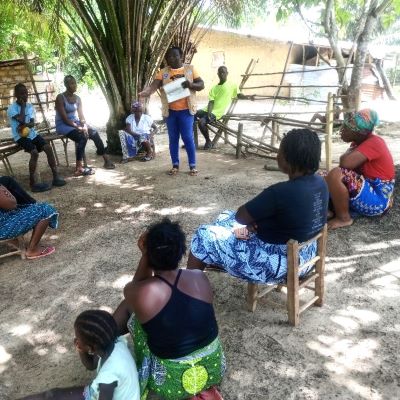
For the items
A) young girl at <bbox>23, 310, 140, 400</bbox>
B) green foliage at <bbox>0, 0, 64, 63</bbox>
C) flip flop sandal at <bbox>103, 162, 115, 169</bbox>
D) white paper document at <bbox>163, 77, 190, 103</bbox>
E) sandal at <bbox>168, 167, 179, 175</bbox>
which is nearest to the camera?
young girl at <bbox>23, 310, 140, 400</bbox>

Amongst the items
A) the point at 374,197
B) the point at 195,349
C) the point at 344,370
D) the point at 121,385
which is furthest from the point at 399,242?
the point at 121,385

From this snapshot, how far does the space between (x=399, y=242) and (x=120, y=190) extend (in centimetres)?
350

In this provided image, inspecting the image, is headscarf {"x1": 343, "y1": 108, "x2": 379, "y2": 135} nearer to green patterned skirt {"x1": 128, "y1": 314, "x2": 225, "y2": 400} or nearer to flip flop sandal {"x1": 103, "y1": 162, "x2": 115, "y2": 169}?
green patterned skirt {"x1": 128, "y1": 314, "x2": 225, "y2": 400}

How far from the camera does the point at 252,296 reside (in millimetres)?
2812

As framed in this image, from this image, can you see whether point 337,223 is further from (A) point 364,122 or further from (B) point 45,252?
(B) point 45,252

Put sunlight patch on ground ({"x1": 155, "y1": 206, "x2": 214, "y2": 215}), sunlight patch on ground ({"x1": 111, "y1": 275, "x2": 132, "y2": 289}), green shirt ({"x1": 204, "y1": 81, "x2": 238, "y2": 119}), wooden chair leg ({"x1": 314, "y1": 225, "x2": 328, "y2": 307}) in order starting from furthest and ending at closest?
green shirt ({"x1": 204, "y1": 81, "x2": 238, "y2": 119})
sunlight patch on ground ({"x1": 155, "y1": 206, "x2": 214, "y2": 215})
sunlight patch on ground ({"x1": 111, "y1": 275, "x2": 132, "y2": 289})
wooden chair leg ({"x1": 314, "y1": 225, "x2": 328, "y2": 307})

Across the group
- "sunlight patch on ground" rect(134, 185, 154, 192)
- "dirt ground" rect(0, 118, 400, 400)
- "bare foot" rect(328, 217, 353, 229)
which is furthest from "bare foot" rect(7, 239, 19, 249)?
"bare foot" rect(328, 217, 353, 229)

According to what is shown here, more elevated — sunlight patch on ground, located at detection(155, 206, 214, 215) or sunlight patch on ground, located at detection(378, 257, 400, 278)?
sunlight patch on ground, located at detection(155, 206, 214, 215)

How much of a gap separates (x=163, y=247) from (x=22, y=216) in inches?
86.7

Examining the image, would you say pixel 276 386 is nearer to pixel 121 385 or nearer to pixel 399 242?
pixel 121 385

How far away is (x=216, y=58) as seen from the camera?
17.5 meters

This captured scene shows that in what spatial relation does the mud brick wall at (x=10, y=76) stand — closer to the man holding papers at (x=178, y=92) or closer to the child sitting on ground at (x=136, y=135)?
the child sitting on ground at (x=136, y=135)

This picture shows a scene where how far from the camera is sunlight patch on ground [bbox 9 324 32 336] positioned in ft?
9.18

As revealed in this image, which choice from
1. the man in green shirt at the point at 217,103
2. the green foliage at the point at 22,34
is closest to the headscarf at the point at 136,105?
the man in green shirt at the point at 217,103
